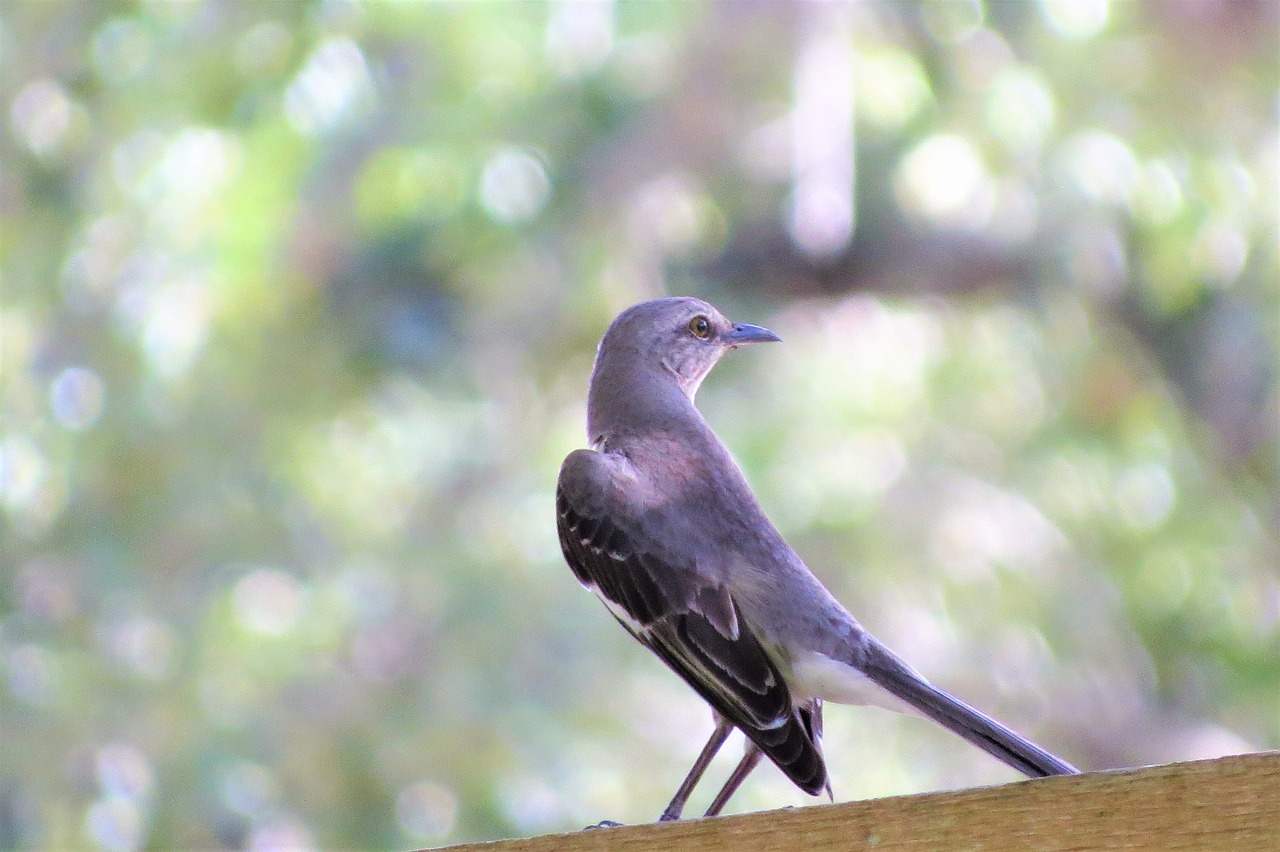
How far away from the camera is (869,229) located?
482 inches

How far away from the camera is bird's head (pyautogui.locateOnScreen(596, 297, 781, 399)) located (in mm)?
4062

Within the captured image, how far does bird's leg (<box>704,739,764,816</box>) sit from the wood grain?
0.49 metres

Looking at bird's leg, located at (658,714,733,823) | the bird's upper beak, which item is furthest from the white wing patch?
the bird's upper beak

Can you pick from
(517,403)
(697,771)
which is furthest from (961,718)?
(517,403)

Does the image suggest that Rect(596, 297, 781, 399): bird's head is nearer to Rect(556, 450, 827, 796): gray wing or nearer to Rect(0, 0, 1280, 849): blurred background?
Rect(556, 450, 827, 796): gray wing

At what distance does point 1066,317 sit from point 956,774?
3.01 m

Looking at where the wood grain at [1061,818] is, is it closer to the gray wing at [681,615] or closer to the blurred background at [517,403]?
the gray wing at [681,615]

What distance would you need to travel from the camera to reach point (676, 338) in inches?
162

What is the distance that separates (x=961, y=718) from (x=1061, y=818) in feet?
0.98

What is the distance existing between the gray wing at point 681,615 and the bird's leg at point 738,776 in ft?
0.30

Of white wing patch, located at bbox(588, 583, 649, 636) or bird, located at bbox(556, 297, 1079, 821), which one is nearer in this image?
bird, located at bbox(556, 297, 1079, 821)

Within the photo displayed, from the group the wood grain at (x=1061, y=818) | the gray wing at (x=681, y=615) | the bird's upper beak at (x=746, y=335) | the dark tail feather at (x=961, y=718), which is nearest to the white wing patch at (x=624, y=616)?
the gray wing at (x=681, y=615)

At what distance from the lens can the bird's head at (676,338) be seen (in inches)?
160

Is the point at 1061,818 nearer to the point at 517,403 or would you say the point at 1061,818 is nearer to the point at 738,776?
the point at 738,776
